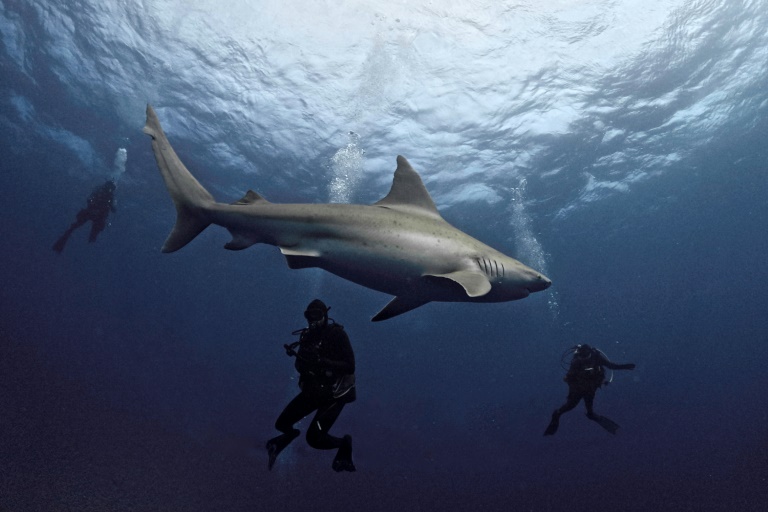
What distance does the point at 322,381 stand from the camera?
5336 mm

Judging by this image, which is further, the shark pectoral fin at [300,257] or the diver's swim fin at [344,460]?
the diver's swim fin at [344,460]

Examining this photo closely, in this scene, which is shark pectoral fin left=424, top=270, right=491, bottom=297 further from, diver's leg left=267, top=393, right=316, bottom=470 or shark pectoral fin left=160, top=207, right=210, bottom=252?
shark pectoral fin left=160, top=207, right=210, bottom=252

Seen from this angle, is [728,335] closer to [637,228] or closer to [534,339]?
[534,339]

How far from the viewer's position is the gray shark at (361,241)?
4879 millimetres

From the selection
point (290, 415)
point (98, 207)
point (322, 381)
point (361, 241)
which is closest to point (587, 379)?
point (322, 381)

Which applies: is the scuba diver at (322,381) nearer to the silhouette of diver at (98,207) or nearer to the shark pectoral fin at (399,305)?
the shark pectoral fin at (399,305)

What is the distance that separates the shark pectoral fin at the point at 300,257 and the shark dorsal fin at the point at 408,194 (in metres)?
1.37

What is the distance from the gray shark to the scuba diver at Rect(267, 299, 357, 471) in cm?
90

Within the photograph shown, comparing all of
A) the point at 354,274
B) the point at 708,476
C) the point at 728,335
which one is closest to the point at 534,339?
the point at 708,476

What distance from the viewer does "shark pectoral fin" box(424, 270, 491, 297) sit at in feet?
13.9

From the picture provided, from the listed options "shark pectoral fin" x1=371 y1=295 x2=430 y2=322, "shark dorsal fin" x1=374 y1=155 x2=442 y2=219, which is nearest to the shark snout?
"shark pectoral fin" x1=371 y1=295 x2=430 y2=322

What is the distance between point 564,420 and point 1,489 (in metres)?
80.8

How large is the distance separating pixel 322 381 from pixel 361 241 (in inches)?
77.8

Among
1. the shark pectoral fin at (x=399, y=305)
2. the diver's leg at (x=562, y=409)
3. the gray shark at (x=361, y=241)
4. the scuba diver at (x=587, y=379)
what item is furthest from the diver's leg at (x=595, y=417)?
the shark pectoral fin at (x=399, y=305)
